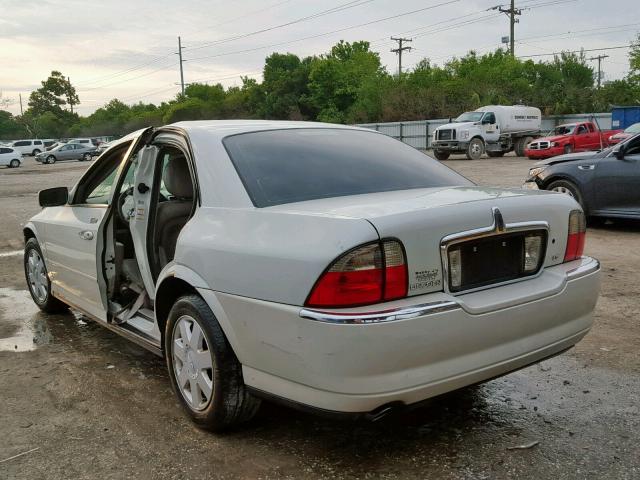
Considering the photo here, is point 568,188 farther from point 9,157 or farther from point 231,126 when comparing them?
point 9,157

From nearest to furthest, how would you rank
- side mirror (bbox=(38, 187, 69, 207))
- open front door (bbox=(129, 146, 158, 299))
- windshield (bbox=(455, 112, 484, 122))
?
1. open front door (bbox=(129, 146, 158, 299))
2. side mirror (bbox=(38, 187, 69, 207))
3. windshield (bbox=(455, 112, 484, 122))

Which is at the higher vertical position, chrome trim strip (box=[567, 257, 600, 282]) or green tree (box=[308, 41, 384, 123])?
green tree (box=[308, 41, 384, 123])

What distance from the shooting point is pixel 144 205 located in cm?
392

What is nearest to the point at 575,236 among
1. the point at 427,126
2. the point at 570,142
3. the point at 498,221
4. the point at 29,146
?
the point at 498,221

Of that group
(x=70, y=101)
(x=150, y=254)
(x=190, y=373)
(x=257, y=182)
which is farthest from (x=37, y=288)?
(x=70, y=101)

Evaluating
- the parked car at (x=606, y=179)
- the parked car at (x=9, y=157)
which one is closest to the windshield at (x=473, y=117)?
the parked car at (x=606, y=179)

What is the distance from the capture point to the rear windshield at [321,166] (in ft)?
10.2

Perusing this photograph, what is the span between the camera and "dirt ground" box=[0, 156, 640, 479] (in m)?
2.79

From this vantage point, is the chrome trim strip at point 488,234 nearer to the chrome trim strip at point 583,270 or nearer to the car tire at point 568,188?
the chrome trim strip at point 583,270

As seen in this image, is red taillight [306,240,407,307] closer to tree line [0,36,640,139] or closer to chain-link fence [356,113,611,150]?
chain-link fence [356,113,611,150]

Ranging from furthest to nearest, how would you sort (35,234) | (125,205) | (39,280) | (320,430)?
(39,280), (35,234), (125,205), (320,430)

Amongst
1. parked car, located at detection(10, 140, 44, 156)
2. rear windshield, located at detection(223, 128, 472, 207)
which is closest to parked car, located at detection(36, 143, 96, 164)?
parked car, located at detection(10, 140, 44, 156)

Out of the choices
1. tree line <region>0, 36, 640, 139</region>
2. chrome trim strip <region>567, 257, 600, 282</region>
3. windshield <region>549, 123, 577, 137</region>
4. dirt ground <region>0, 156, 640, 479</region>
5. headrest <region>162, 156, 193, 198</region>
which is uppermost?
tree line <region>0, 36, 640, 139</region>

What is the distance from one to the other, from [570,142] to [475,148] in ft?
14.5
